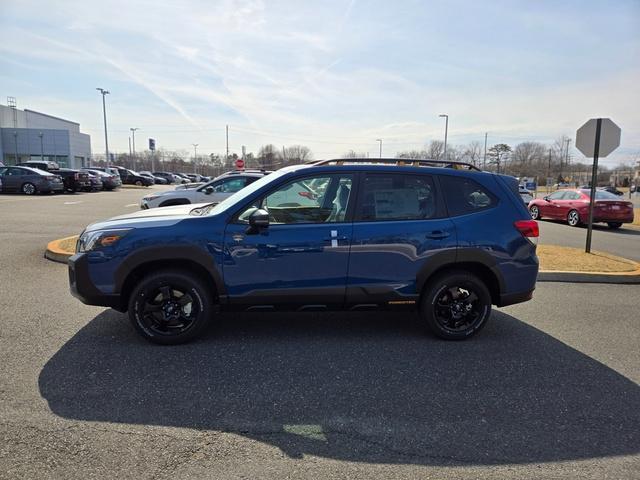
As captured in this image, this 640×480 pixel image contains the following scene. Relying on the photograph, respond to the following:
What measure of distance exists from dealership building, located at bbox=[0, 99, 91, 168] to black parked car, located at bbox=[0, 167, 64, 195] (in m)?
46.4

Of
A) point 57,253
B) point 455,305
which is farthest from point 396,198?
point 57,253

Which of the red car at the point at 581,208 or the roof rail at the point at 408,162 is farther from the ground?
the roof rail at the point at 408,162

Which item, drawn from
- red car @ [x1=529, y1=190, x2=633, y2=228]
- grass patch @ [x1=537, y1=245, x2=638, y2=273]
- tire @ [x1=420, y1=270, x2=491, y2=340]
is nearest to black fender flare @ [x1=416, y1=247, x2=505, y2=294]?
tire @ [x1=420, y1=270, x2=491, y2=340]

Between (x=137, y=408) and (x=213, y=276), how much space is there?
138 centimetres

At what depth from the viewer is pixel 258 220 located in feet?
13.0

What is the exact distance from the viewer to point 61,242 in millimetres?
8391

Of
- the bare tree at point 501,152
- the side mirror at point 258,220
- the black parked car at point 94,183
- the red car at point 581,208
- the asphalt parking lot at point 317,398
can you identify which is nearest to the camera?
the asphalt parking lot at point 317,398

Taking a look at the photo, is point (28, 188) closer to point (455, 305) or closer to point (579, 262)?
point (455, 305)

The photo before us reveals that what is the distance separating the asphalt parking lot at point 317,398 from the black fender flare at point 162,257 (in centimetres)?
72

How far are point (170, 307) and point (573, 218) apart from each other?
1715cm

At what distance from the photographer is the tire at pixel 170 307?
411 cm

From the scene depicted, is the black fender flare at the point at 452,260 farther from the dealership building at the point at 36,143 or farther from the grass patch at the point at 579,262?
the dealership building at the point at 36,143

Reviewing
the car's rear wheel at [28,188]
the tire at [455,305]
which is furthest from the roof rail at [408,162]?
the car's rear wheel at [28,188]

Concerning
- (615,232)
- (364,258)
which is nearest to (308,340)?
(364,258)
